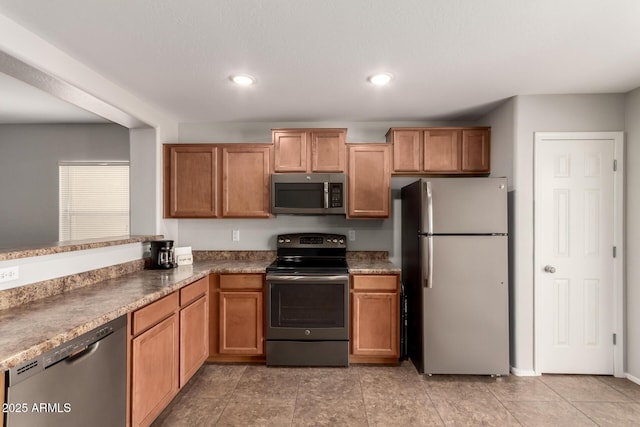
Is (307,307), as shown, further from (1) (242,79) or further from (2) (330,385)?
(1) (242,79)

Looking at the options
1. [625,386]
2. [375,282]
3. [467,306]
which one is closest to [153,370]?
[375,282]

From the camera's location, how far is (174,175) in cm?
344

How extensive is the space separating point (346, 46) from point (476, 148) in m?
1.95

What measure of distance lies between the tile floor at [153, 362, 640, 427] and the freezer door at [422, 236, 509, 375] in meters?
0.19

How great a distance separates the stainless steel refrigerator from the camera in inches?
110

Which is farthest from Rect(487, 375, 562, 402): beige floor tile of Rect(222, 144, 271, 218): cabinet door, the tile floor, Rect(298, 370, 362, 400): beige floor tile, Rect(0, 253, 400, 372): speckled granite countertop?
Rect(222, 144, 271, 218): cabinet door

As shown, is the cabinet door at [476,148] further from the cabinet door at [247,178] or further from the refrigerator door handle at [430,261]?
the cabinet door at [247,178]

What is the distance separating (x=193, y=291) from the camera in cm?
272

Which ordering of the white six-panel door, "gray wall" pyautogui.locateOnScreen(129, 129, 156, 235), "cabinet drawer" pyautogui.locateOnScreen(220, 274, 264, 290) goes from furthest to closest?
"gray wall" pyautogui.locateOnScreen(129, 129, 156, 235), "cabinet drawer" pyautogui.locateOnScreen(220, 274, 264, 290), the white six-panel door

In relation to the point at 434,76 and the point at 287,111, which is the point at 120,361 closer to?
the point at 287,111

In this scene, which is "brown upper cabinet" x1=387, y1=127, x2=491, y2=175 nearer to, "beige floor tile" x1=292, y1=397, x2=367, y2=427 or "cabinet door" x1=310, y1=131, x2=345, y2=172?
"cabinet door" x1=310, y1=131, x2=345, y2=172

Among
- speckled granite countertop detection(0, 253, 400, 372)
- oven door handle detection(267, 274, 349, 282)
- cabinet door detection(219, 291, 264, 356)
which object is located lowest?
cabinet door detection(219, 291, 264, 356)

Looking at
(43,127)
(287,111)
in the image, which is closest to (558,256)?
(287,111)

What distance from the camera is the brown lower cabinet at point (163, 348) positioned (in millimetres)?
1882
